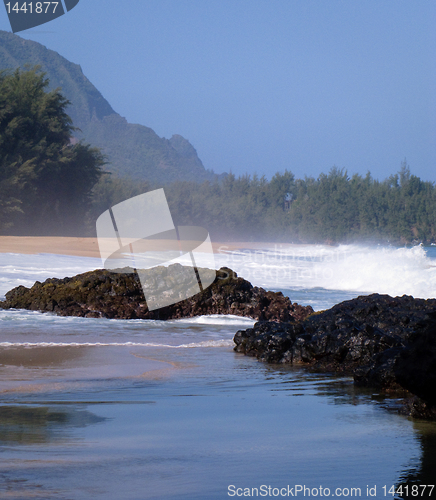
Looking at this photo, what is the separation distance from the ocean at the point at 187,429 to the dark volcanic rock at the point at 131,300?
1.78 meters

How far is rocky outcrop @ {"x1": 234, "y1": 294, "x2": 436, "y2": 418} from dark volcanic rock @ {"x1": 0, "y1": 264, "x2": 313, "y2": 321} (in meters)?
1.67

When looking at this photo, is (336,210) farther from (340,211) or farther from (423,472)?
(423,472)

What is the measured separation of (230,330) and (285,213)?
271 feet

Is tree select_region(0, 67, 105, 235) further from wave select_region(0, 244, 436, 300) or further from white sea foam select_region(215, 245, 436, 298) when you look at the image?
white sea foam select_region(215, 245, 436, 298)

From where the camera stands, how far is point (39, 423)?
2.62 metres

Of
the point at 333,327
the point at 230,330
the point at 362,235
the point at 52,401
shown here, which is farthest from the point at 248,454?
the point at 362,235

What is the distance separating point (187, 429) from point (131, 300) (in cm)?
476

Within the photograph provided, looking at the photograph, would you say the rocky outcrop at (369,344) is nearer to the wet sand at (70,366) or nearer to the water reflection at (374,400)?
the water reflection at (374,400)

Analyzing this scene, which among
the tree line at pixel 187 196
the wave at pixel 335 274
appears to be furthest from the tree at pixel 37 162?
the wave at pixel 335 274

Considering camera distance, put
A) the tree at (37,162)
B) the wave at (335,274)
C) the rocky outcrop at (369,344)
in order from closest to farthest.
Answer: the rocky outcrop at (369,344) → the wave at (335,274) → the tree at (37,162)

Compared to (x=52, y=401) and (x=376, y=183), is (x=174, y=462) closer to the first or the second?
(x=52, y=401)

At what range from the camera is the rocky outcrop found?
107 inches

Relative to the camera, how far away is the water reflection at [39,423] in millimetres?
2369

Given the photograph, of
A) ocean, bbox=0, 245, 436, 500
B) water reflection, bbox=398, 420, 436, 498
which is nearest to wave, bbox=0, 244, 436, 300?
ocean, bbox=0, 245, 436, 500
